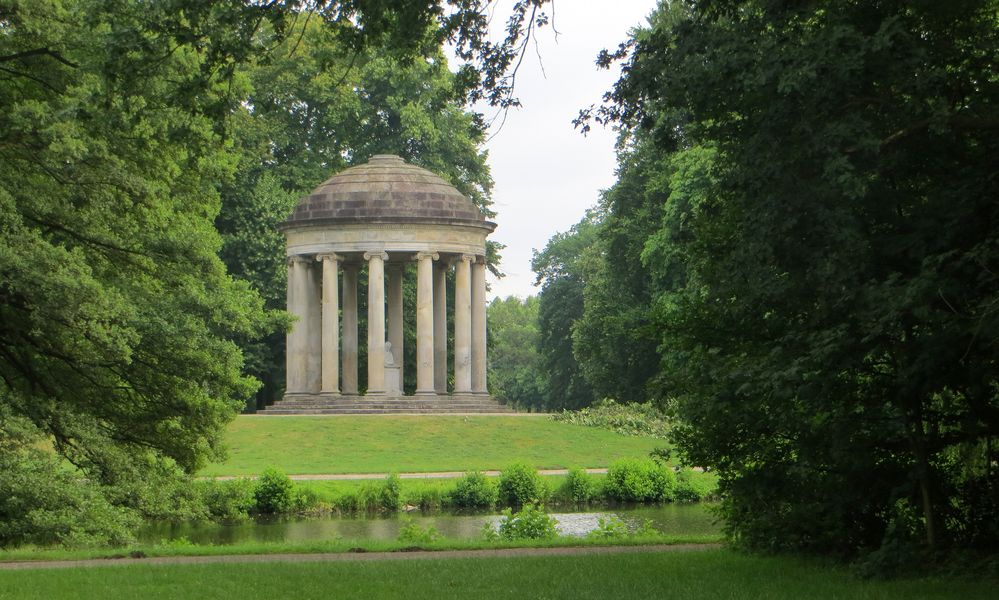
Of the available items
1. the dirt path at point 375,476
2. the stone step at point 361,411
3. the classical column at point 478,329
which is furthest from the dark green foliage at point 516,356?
the dirt path at point 375,476

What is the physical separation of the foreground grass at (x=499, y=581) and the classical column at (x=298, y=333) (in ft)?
132

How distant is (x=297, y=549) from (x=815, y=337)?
9365 mm

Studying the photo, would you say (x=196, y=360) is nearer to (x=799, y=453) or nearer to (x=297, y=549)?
(x=297, y=549)

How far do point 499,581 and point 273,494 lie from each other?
18546 millimetres

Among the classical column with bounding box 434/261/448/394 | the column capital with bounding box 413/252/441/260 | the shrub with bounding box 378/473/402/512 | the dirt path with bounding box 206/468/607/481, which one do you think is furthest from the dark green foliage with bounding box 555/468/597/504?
the classical column with bounding box 434/261/448/394

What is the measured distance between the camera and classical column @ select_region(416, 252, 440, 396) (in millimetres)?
58062

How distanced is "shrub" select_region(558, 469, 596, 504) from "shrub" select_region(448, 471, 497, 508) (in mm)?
1922

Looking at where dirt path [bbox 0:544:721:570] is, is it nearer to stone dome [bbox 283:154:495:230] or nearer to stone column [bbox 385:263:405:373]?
stone dome [bbox 283:154:495:230]

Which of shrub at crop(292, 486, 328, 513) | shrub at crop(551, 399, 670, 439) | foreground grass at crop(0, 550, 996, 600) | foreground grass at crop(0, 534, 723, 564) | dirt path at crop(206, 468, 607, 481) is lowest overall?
foreground grass at crop(0, 550, 996, 600)

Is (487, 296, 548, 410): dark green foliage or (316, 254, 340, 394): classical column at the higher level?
(487, 296, 548, 410): dark green foliage

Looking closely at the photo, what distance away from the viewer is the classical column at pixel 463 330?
59188 millimetres

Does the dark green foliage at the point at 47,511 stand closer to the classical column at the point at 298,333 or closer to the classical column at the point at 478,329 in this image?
the classical column at the point at 298,333

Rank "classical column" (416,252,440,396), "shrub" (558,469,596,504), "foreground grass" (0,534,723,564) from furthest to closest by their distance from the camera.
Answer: "classical column" (416,252,440,396)
"shrub" (558,469,596,504)
"foreground grass" (0,534,723,564)

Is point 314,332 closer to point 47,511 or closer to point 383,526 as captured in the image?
point 383,526
